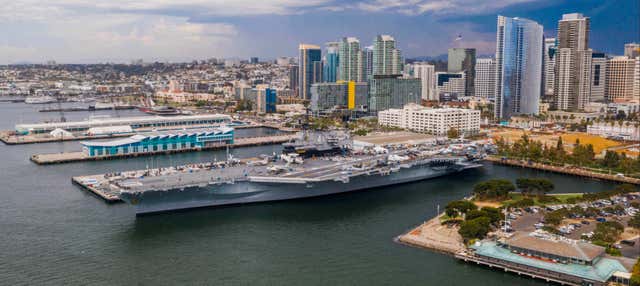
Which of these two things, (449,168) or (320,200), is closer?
(320,200)

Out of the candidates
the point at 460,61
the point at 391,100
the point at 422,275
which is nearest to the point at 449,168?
the point at 422,275

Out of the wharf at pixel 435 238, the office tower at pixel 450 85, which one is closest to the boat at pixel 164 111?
the office tower at pixel 450 85

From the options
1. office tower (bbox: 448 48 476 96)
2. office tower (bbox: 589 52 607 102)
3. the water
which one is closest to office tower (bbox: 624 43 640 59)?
office tower (bbox: 589 52 607 102)

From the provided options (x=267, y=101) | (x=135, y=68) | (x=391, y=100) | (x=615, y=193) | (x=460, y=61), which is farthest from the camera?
(x=135, y=68)

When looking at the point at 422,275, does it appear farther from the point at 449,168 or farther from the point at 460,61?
the point at 460,61

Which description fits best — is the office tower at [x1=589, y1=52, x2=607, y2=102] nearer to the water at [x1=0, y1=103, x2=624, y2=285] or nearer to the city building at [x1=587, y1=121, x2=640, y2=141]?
the city building at [x1=587, y1=121, x2=640, y2=141]
